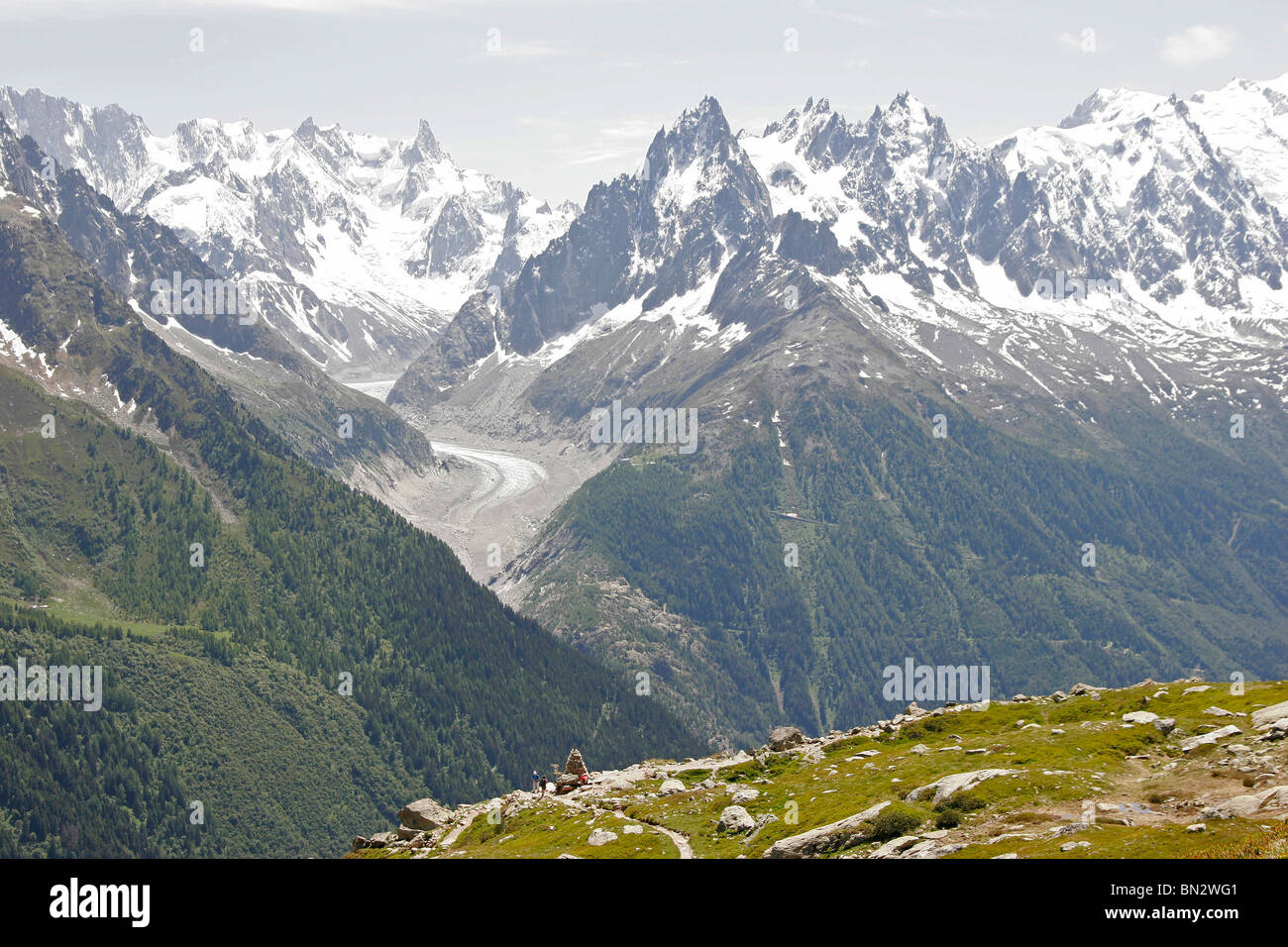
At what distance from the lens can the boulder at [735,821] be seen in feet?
300

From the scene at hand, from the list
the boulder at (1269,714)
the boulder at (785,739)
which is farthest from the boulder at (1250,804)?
the boulder at (785,739)

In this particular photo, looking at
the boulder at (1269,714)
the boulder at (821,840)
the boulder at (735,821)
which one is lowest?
the boulder at (735,821)

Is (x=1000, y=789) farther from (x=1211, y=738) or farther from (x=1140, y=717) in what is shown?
(x=1140, y=717)

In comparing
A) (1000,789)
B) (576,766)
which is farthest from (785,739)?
(1000,789)

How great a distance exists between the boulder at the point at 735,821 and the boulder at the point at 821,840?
9457mm

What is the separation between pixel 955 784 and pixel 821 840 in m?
13.3

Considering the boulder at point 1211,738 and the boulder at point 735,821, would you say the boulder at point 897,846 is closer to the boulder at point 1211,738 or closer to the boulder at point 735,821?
the boulder at point 735,821

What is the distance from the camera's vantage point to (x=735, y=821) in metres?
92.8
